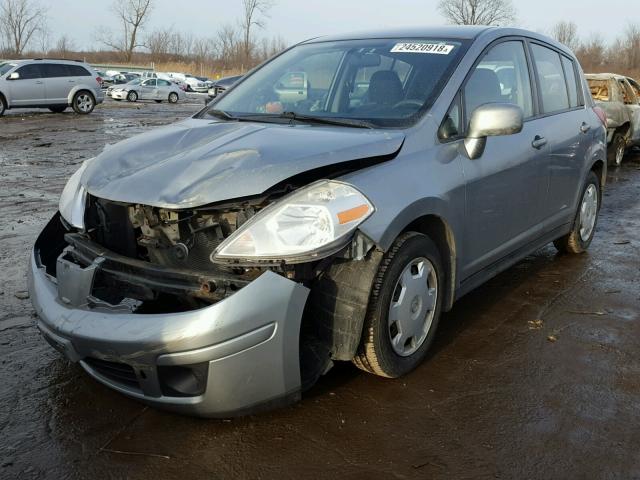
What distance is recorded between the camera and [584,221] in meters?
5.27

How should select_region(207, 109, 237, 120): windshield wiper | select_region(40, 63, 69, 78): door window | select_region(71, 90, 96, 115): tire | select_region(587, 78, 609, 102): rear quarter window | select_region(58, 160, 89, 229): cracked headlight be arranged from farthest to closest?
select_region(71, 90, 96, 115): tire → select_region(40, 63, 69, 78): door window → select_region(587, 78, 609, 102): rear quarter window → select_region(207, 109, 237, 120): windshield wiper → select_region(58, 160, 89, 229): cracked headlight

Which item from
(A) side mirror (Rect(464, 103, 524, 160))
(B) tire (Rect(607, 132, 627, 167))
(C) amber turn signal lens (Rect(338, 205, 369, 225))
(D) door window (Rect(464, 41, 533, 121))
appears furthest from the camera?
(B) tire (Rect(607, 132, 627, 167))

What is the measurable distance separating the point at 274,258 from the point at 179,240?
52 centimetres

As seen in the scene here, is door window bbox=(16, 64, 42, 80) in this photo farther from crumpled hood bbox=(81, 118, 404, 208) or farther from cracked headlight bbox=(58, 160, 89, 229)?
crumpled hood bbox=(81, 118, 404, 208)

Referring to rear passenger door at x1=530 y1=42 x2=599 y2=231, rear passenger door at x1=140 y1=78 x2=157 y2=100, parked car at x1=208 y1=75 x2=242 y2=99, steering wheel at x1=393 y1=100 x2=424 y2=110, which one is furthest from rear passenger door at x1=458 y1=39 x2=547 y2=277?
rear passenger door at x1=140 y1=78 x2=157 y2=100

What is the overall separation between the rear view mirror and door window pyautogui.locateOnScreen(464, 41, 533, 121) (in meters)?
1.00

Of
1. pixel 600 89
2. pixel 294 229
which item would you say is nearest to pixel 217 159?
pixel 294 229

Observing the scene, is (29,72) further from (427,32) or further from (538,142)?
(538,142)

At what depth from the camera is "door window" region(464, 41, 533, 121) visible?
3.58m

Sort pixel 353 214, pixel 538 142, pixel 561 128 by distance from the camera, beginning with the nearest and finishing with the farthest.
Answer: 1. pixel 353 214
2. pixel 538 142
3. pixel 561 128

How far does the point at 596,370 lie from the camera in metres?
3.29

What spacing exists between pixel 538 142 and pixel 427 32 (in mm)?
1031

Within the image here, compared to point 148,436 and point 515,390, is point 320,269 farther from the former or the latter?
point 515,390

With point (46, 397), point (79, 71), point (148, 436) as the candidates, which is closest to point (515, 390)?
point (148, 436)
